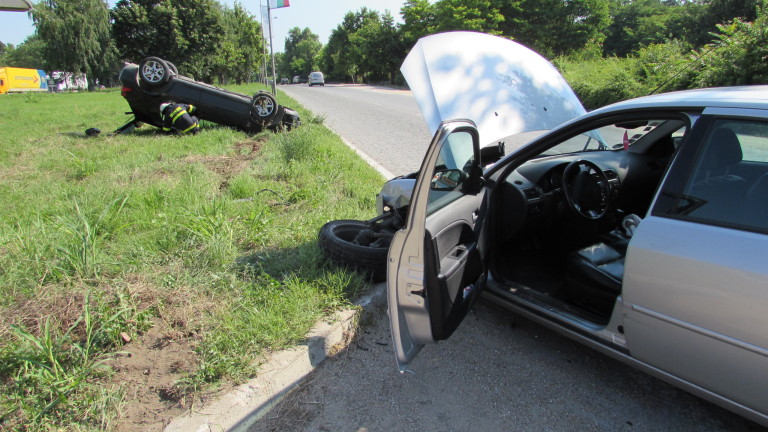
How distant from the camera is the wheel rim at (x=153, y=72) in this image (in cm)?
1028

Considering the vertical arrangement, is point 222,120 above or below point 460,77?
below

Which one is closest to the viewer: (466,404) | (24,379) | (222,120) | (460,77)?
(24,379)

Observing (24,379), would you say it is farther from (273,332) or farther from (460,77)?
(460,77)

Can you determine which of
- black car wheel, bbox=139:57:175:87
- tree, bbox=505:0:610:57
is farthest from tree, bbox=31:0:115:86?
black car wheel, bbox=139:57:175:87

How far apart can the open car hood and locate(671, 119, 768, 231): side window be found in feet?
A: 4.77

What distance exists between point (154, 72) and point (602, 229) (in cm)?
1057

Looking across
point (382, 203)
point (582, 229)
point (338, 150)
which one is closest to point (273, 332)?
point (382, 203)

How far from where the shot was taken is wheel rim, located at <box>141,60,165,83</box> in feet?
33.7

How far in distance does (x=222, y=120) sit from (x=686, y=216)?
10779 mm

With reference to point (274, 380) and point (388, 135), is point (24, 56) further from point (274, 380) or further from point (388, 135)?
point (274, 380)

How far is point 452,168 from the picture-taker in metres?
2.75

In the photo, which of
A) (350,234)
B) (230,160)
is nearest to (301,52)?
(230,160)

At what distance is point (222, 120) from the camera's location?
11.0m

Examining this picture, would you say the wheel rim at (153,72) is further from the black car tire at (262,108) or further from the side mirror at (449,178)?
the side mirror at (449,178)
